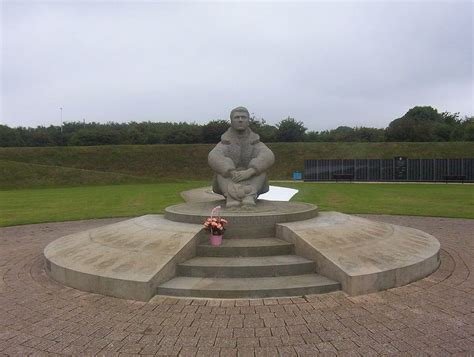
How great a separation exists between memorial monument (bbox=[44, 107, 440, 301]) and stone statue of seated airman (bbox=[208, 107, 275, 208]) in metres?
0.12

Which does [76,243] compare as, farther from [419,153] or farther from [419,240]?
[419,153]

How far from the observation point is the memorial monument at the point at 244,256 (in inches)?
197

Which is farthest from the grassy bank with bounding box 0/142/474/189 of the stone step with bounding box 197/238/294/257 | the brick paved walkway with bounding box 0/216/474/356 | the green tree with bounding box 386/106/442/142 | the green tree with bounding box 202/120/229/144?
the brick paved walkway with bounding box 0/216/474/356

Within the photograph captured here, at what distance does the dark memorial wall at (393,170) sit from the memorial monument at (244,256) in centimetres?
2880

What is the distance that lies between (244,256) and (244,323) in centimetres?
204

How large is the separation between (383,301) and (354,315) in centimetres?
67

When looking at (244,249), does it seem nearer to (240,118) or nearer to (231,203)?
(231,203)

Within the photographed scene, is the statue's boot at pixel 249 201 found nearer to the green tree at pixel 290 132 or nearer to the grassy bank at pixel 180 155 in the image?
the grassy bank at pixel 180 155

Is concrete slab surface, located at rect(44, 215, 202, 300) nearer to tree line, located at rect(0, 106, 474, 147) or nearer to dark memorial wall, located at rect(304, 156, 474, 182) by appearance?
dark memorial wall, located at rect(304, 156, 474, 182)

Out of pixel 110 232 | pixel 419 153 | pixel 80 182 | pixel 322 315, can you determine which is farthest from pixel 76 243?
pixel 419 153

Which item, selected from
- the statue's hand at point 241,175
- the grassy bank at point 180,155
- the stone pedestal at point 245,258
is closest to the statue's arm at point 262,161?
the statue's hand at point 241,175

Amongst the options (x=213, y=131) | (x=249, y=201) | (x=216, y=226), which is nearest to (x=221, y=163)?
(x=249, y=201)

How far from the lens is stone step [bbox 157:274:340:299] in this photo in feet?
16.0

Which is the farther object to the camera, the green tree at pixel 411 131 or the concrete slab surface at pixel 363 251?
the green tree at pixel 411 131
